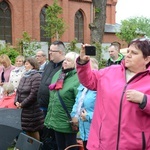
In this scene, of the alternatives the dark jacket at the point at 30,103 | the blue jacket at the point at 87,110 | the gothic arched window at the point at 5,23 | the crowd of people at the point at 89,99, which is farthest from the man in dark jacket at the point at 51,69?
the gothic arched window at the point at 5,23

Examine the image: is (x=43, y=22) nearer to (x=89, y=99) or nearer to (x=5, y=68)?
(x=5, y=68)

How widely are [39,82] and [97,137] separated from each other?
2.73 m

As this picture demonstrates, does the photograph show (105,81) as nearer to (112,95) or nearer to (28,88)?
(112,95)

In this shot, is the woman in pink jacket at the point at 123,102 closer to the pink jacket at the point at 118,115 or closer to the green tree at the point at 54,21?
the pink jacket at the point at 118,115

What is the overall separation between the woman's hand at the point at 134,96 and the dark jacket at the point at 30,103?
306 cm

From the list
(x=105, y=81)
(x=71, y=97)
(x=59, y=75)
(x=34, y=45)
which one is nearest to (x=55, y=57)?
(x=59, y=75)

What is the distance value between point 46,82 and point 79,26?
30.0 m

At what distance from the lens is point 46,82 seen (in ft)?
17.1

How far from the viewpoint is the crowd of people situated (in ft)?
8.91

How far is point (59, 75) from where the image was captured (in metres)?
4.77

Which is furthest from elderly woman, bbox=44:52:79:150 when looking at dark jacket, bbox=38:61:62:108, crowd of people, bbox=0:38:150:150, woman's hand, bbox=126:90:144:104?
woman's hand, bbox=126:90:144:104

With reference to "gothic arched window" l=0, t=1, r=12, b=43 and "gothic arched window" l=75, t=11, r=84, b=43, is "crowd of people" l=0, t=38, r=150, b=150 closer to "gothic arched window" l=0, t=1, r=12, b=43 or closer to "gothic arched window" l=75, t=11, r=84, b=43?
"gothic arched window" l=0, t=1, r=12, b=43

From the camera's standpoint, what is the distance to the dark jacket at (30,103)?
5.50 m

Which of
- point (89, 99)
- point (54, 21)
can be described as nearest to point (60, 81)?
Answer: point (89, 99)
